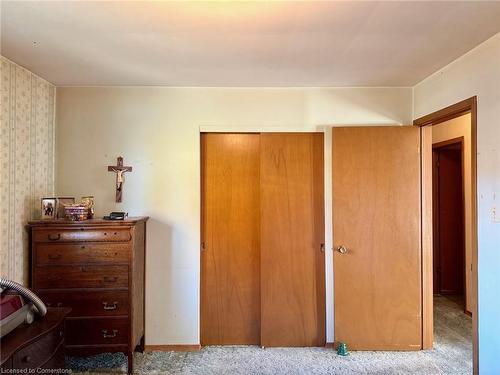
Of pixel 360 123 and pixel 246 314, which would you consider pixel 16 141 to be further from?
pixel 360 123

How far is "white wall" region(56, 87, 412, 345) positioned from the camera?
287 centimetres

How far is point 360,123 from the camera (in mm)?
2939

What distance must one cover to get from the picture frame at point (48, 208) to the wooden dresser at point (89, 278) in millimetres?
148

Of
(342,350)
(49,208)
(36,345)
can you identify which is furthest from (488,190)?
(49,208)

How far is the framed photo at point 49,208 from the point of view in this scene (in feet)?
8.41

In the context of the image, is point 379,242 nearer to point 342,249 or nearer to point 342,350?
point 342,249

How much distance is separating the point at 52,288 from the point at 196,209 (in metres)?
1.21

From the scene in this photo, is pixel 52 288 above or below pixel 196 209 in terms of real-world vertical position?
below

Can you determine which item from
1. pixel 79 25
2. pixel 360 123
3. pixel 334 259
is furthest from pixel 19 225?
pixel 360 123

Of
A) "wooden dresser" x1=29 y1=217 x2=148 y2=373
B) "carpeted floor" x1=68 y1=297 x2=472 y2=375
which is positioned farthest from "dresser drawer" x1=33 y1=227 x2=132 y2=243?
"carpeted floor" x1=68 y1=297 x2=472 y2=375

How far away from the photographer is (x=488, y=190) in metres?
1.98

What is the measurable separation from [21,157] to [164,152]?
103cm

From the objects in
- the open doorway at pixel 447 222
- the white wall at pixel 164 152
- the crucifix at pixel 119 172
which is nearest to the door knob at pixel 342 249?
the white wall at pixel 164 152

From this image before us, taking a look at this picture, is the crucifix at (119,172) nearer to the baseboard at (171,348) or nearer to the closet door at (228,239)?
the closet door at (228,239)
